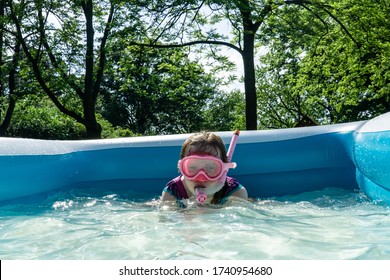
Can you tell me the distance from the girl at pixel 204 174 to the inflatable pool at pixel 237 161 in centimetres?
80

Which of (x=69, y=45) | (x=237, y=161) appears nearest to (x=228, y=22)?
(x=69, y=45)

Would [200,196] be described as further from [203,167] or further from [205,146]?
[205,146]

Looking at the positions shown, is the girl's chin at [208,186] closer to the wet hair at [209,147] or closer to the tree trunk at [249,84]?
the wet hair at [209,147]

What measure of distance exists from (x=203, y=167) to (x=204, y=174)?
47 mm

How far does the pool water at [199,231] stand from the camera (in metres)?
1.98

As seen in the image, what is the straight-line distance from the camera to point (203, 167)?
306cm

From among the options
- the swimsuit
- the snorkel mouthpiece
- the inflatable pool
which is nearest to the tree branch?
the inflatable pool

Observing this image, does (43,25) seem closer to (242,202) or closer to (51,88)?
(51,88)

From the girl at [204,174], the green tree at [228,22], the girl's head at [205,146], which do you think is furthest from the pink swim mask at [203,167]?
the green tree at [228,22]

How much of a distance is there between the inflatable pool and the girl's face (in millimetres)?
879

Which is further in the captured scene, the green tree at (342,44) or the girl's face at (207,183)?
the green tree at (342,44)
